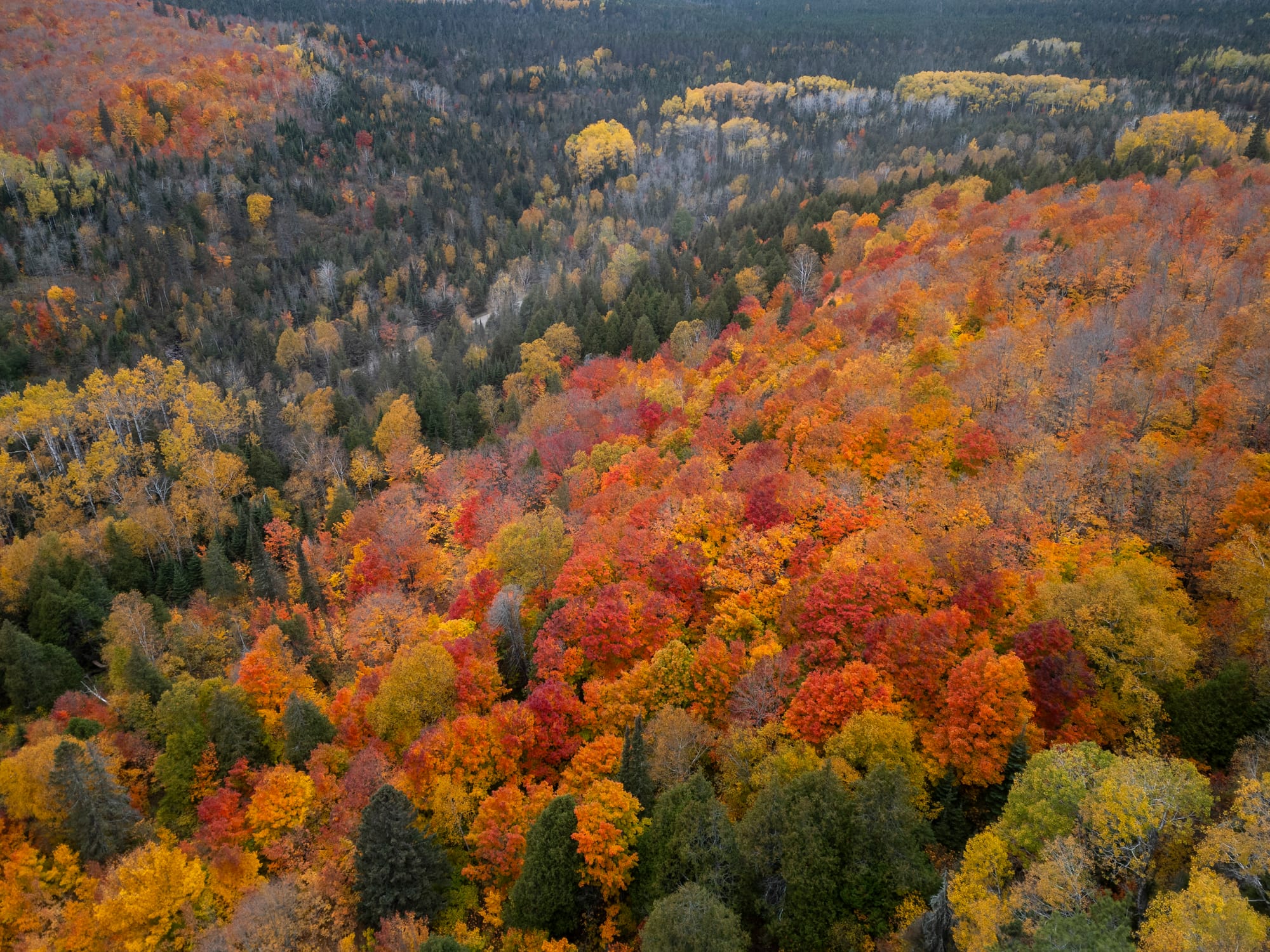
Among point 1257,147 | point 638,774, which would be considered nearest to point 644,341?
point 638,774

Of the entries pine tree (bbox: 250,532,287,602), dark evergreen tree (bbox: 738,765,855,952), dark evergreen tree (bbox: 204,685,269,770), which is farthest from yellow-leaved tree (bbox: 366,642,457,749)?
pine tree (bbox: 250,532,287,602)

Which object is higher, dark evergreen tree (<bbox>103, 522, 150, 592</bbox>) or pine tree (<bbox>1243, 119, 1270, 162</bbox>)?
pine tree (<bbox>1243, 119, 1270, 162</bbox>)

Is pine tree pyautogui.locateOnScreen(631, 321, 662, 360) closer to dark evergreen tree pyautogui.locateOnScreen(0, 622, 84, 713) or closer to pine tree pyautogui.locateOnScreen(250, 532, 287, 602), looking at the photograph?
pine tree pyautogui.locateOnScreen(250, 532, 287, 602)

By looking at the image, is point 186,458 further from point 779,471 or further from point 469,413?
point 779,471

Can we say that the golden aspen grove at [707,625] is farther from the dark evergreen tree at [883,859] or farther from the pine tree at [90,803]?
the pine tree at [90,803]

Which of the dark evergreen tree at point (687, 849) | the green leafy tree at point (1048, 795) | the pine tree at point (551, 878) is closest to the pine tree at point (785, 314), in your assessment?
the dark evergreen tree at point (687, 849)
